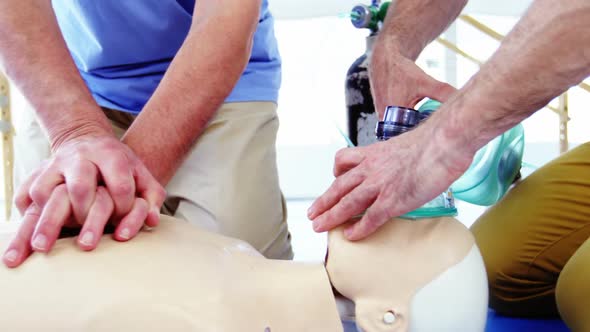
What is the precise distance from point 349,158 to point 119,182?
0.29 metres

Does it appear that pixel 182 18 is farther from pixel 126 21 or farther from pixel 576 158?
pixel 576 158

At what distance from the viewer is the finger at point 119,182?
2.51 ft

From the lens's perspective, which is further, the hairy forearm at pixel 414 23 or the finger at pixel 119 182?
the hairy forearm at pixel 414 23

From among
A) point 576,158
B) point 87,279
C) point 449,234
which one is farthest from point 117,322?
point 576,158

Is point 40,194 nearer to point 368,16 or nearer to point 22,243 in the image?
point 22,243

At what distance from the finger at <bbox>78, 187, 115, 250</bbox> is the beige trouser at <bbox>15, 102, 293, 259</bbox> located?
42cm

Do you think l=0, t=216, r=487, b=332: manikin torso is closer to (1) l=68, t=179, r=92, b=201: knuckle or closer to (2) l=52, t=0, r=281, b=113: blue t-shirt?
(1) l=68, t=179, r=92, b=201: knuckle

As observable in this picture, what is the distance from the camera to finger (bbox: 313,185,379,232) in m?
0.77

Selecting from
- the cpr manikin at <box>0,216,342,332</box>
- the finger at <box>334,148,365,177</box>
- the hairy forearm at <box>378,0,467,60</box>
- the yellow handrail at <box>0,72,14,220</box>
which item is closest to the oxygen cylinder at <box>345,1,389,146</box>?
the hairy forearm at <box>378,0,467,60</box>

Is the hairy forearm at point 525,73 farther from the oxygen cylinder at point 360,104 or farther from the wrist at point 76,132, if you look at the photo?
the oxygen cylinder at point 360,104

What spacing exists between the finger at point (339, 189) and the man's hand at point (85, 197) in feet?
0.69

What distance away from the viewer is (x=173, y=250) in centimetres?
73

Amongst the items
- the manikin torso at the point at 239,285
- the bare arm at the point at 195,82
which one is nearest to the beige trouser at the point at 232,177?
the bare arm at the point at 195,82

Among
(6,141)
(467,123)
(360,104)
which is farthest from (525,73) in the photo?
(6,141)
